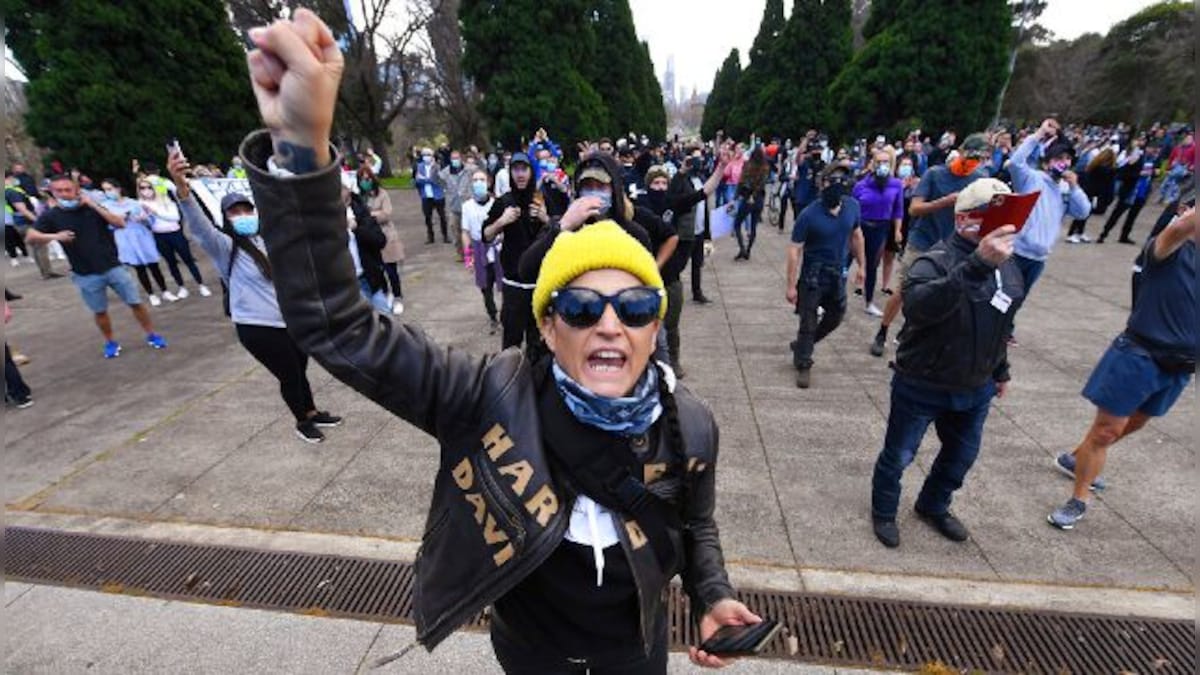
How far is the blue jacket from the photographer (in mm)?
5453

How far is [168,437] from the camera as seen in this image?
505 cm

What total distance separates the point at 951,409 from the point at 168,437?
239 inches

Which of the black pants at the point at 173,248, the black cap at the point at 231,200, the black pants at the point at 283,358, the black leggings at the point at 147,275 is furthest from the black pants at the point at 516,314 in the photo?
the black pants at the point at 173,248

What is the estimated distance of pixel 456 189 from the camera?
1128cm

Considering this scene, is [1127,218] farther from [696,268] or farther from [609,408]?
[609,408]

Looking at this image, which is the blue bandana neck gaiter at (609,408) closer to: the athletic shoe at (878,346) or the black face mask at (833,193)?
the black face mask at (833,193)

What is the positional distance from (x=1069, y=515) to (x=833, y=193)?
124 inches

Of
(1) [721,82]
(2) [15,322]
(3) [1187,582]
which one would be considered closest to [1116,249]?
(3) [1187,582]

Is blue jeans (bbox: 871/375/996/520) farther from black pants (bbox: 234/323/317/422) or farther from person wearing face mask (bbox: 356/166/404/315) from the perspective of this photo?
person wearing face mask (bbox: 356/166/404/315)

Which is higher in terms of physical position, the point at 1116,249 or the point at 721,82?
the point at 721,82

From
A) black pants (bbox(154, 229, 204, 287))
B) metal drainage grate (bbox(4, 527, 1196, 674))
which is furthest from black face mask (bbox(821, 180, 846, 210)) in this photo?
black pants (bbox(154, 229, 204, 287))

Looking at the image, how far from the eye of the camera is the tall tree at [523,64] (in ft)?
79.8

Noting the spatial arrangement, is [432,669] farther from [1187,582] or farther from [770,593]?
[1187,582]

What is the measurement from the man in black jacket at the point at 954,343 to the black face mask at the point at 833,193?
2268 millimetres
